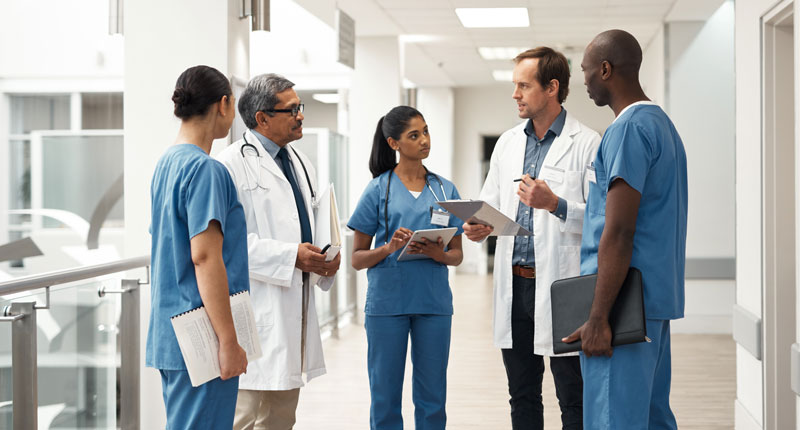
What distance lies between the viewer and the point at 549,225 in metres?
3.13

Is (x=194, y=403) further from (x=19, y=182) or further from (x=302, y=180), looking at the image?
(x=19, y=182)

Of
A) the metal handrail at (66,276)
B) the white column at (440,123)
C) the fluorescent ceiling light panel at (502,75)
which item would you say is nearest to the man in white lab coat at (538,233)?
the metal handrail at (66,276)

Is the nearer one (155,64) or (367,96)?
(155,64)

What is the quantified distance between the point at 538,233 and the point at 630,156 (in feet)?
3.01

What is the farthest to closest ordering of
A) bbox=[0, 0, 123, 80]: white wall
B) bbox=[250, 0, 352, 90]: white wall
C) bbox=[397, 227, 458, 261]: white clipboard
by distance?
1. bbox=[0, 0, 123, 80]: white wall
2. bbox=[250, 0, 352, 90]: white wall
3. bbox=[397, 227, 458, 261]: white clipboard

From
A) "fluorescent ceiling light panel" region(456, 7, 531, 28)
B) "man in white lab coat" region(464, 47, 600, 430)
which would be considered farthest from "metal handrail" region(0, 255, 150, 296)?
"fluorescent ceiling light panel" region(456, 7, 531, 28)

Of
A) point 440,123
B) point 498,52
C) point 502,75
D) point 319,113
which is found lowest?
point 319,113

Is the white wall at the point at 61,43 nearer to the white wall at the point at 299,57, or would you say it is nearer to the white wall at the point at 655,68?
the white wall at the point at 299,57

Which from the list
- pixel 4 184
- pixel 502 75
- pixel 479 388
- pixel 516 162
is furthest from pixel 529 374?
pixel 4 184

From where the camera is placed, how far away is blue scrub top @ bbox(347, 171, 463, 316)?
11.2 feet

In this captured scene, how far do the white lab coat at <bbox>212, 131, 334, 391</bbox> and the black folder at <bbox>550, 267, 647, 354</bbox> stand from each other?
969mm

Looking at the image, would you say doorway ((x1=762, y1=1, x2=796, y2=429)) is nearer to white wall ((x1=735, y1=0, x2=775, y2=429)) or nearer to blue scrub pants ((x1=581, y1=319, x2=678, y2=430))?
white wall ((x1=735, y1=0, x2=775, y2=429))

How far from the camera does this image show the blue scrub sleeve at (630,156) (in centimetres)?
225

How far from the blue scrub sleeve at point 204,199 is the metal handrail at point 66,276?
0.89 metres
